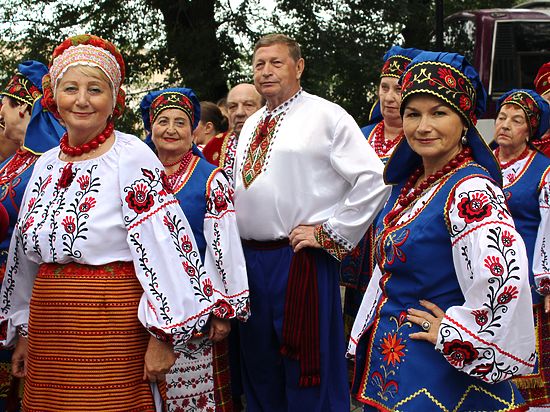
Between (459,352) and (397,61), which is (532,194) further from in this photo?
(459,352)

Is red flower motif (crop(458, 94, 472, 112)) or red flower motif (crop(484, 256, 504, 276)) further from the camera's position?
red flower motif (crop(458, 94, 472, 112))

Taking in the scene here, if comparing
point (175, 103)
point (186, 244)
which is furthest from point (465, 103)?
point (175, 103)

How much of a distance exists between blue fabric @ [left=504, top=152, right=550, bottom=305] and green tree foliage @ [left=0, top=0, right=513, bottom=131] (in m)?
7.23

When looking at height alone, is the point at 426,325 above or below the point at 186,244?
below

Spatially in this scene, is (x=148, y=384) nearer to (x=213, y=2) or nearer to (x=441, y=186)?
(x=441, y=186)

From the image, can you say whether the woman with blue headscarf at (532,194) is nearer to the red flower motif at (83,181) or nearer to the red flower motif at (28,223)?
the red flower motif at (83,181)

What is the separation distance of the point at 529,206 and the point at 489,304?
2.71 metres

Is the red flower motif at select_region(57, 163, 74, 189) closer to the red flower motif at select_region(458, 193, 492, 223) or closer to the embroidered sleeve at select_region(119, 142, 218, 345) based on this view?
the embroidered sleeve at select_region(119, 142, 218, 345)

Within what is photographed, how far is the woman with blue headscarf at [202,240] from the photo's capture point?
416cm

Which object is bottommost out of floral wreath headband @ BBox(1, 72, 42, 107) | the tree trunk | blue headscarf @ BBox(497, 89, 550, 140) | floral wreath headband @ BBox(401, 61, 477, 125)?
floral wreath headband @ BBox(401, 61, 477, 125)

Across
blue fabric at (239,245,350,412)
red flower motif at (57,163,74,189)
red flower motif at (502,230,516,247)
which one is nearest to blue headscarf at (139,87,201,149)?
blue fabric at (239,245,350,412)

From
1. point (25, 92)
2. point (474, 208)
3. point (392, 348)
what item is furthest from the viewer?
point (25, 92)

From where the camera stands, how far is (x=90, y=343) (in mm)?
3000

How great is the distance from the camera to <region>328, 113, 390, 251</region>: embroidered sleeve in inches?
171
